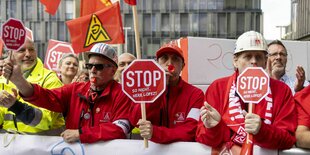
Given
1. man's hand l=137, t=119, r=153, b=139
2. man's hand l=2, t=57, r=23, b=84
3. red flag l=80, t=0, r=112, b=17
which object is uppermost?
red flag l=80, t=0, r=112, b=17

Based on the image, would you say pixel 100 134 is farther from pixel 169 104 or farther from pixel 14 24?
pixel 14 24

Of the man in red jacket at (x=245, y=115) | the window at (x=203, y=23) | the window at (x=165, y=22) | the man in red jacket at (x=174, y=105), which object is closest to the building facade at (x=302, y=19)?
the window at (x=203, y=23)

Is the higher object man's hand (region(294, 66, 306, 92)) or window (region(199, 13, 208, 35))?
window (region(199, 13, 208, 35))

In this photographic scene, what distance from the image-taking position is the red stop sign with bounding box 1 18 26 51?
3.30m

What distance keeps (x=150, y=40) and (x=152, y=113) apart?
150ft

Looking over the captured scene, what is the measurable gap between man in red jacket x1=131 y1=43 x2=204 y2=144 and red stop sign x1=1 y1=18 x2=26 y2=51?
0.99 m

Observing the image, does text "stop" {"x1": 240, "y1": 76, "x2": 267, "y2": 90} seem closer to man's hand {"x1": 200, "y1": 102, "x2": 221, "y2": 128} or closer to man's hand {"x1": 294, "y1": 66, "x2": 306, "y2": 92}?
man's hand {"x1": 200, "y1": 102, "x2": 221, "y2": 128}

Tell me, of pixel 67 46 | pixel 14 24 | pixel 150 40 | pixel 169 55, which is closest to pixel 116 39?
pixel 169 55

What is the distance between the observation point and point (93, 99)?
12.1ft

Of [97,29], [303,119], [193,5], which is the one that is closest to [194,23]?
[193,5]

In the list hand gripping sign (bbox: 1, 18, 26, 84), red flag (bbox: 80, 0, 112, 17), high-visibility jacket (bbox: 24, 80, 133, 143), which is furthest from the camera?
red flag (bbox: 80, 0, 112, 17)

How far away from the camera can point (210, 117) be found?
290cm

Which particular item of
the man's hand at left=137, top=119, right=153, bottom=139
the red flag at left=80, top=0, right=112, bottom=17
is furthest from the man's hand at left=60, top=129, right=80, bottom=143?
the red flag at left=80, top=0, right=112, bottom=17

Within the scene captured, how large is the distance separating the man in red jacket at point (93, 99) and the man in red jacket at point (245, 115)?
74 cm
